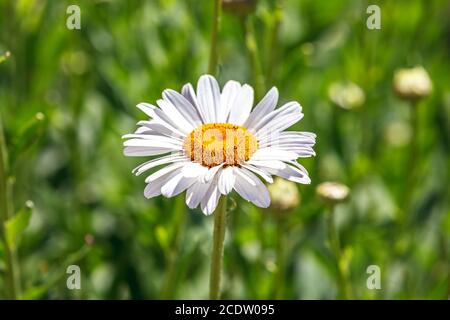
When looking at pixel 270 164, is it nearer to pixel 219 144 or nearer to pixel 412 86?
pixel 219 144

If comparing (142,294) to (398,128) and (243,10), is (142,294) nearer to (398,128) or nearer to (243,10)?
(243,10)

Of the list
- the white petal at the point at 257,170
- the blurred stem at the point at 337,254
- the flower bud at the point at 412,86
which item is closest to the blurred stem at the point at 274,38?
the flower bud at the point at 412,86

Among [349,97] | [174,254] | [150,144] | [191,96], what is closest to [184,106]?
[191,96]

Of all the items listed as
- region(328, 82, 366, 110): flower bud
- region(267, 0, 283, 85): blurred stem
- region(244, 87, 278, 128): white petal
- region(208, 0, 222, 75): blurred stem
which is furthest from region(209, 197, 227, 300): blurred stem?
region(328, 82, 366, 110): flower bud

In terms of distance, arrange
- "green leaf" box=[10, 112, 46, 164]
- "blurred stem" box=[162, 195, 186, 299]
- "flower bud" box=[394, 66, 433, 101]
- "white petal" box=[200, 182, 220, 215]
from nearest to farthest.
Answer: "white petal" box=[200, 182, 220, 215], "green leaf" box=[10, 112, 46, 164], "blurred stem" box=[162, 195, 186, 299], "flower bud" box=[394, 66, 433, 101]

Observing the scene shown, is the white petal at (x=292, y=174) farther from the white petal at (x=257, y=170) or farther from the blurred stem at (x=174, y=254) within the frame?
the blurred stem at (x=174, y=254)

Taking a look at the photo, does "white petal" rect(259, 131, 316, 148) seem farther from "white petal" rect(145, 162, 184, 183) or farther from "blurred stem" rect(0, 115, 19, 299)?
"blurred stem" rect(0, 115, 19, 299)
